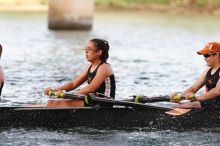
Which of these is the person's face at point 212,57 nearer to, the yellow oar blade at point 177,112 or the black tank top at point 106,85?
the yellow oar blade at point 177,112

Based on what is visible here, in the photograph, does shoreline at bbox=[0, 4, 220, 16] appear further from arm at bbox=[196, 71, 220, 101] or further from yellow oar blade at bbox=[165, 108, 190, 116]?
arm at bbox=[196, 71, 220, 101]

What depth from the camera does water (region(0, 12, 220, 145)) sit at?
15672mm

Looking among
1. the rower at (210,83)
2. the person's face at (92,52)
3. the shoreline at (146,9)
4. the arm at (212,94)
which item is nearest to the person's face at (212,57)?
the rower at (210,83)

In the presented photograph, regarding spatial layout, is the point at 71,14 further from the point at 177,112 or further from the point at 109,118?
the point at 177,112

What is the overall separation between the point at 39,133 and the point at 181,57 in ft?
73.3

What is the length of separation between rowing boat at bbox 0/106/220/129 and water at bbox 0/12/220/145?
0.14 metres

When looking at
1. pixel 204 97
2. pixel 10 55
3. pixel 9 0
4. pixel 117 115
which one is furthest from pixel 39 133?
pixel 9 0

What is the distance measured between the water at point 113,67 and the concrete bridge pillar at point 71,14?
3.18 ft

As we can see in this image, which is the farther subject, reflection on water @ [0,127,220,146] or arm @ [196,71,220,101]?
arm @ [196,71,220,101]

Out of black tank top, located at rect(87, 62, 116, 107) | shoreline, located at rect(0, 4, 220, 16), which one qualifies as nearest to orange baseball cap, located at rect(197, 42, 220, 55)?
black tank top, located at rect(87, 62, 116, 107)

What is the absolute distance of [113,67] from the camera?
102ft

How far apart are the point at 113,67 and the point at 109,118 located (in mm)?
15107

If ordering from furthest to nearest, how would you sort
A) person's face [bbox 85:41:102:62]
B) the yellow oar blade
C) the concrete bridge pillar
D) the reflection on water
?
the concrete bridge pillar, person's face [bbox 85:41:102:62], the yellow oar blade, the reflection on water

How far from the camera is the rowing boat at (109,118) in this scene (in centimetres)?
1603
